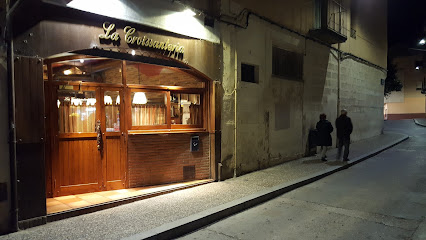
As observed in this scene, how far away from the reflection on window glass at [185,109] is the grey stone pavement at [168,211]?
1.82 m

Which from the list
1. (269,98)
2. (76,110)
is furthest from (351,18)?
(76,110)

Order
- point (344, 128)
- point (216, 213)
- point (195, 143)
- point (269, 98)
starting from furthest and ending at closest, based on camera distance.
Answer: point (344, 128), point (269, 98), point (195, 143), point (216, 213)

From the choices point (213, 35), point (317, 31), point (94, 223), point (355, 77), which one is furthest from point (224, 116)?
point (355, 77)

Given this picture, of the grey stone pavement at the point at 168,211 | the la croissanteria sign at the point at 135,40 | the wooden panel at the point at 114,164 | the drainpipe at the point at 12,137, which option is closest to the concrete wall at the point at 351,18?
the la croissanteria sign at the point at 135,40

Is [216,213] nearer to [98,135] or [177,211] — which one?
Result: [177,211]

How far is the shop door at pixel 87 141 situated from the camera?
239 inches

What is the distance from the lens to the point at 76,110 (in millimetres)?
6344

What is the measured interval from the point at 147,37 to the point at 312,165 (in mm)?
6977

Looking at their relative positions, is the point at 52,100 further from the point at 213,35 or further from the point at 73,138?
the point at 213,35

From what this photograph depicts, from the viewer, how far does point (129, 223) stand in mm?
5004

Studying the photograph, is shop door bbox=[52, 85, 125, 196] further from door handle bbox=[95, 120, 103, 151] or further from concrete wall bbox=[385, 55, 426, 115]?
concrete wall bbox=[385, 55, 426, 115]

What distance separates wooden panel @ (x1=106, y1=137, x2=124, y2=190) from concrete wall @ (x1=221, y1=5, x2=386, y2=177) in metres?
2.80

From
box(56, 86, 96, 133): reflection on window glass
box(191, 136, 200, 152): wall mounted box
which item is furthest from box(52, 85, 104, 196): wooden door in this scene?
box(191, 136, 200, 152): wall mounted box

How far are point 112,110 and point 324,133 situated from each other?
24.9ft
